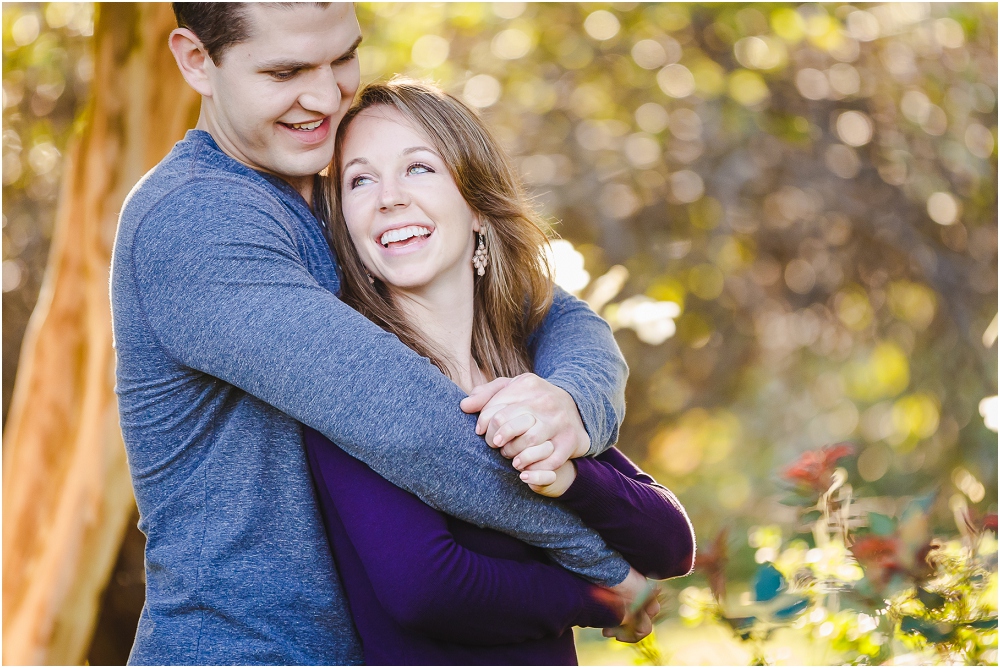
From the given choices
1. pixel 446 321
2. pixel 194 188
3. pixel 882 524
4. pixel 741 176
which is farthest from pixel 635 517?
pixel 741 176

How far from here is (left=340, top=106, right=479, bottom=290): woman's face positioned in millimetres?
1675

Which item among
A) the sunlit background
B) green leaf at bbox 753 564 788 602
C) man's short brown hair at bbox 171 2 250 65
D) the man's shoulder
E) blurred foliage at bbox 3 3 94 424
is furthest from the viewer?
the sunlit background

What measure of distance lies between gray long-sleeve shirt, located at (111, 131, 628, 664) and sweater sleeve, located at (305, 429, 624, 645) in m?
0.04

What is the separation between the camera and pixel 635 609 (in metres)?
1.39

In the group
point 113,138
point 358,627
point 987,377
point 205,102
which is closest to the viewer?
point 358,627

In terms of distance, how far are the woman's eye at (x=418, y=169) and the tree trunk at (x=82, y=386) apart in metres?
→ 1.52

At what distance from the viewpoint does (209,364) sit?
4.41 ft

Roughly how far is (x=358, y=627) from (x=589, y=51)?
3741 mm

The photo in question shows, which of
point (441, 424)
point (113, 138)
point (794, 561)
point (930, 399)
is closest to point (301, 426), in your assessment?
point (441, 424)

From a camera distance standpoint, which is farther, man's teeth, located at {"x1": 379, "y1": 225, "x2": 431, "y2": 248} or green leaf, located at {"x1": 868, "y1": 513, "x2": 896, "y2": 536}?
man's teeth, located at {"x1": 379, "y1": 225, "x2": 431, "y2": 248}

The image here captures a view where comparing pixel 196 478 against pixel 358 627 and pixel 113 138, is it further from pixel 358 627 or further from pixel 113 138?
pixel 113 138

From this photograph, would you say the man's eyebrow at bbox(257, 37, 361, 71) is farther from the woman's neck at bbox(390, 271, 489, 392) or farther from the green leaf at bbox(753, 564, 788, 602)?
the green leaf at bbox(753, 564, 788, 602)

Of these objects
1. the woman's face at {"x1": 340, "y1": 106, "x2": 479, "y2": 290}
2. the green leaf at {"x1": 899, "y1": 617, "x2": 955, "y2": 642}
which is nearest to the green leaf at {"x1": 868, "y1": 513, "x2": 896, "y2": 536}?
the green leaf at {"x1": 899, "y1": 617, "x2": 955, "y2": 642}

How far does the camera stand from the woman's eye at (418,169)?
5.59 ft
